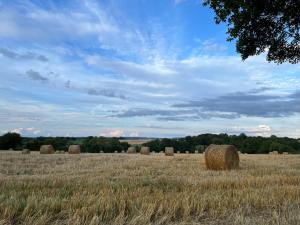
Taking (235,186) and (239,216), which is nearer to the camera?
(239,216)

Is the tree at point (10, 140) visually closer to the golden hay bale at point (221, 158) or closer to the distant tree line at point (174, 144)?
the distant tree line at point (174, 144)

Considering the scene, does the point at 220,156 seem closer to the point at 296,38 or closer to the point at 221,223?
the point at 296,38

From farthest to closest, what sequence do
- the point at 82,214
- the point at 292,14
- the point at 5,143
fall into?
the point at 5,143
the point at 292,14
the point at 82,214

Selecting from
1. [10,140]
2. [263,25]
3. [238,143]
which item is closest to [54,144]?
[10,140]

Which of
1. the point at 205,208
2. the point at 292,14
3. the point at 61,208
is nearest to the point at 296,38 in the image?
the point at 292,14

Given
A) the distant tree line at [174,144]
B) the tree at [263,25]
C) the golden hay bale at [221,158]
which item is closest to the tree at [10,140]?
the distant tree line at [174,144]

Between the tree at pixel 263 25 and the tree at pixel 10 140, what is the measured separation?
5128cm

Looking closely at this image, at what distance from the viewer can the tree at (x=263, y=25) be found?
13016mm

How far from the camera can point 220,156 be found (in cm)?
1831

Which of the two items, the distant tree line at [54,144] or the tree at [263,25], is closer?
the tree at [263,25]

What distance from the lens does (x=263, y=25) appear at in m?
14.2

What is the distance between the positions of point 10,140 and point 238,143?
3419 cm

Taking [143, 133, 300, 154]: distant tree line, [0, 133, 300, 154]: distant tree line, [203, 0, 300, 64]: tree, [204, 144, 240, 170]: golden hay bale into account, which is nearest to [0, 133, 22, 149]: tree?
[0, 133, 300, 154]: distant tree line

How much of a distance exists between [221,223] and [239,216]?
13.2 inches
